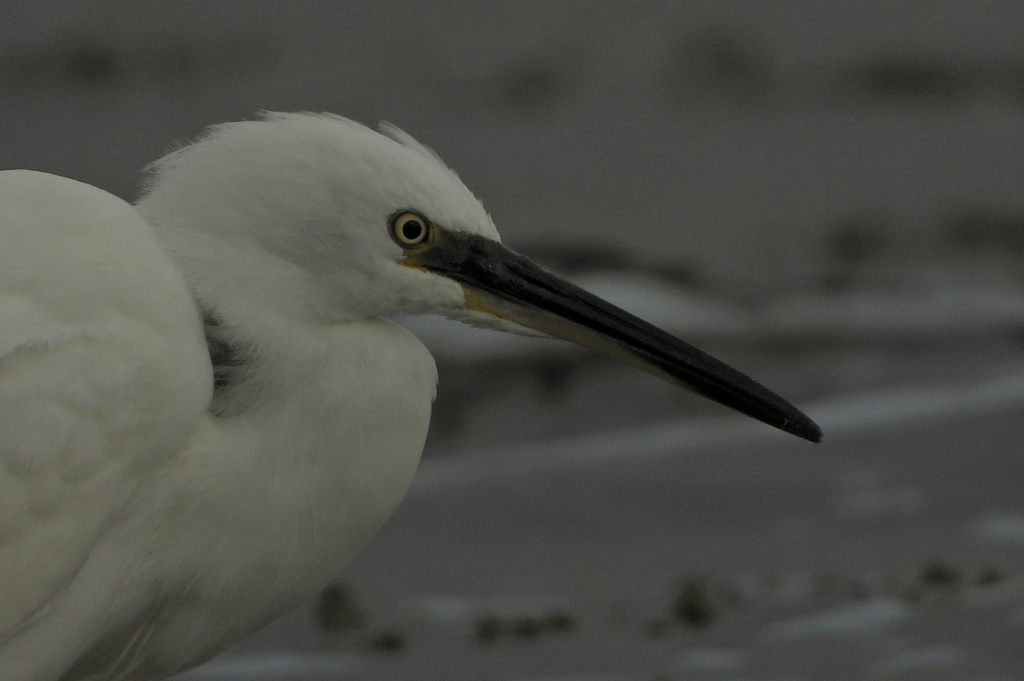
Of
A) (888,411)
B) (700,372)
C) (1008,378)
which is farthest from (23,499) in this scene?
(1008,378)

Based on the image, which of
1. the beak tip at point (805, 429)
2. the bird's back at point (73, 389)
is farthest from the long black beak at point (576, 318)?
the bird's back at point (73, 389)

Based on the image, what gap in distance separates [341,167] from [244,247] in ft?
0.42

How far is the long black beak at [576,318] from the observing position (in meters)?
1.31

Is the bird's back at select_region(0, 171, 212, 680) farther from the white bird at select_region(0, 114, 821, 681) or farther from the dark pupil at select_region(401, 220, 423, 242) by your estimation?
the dark pupil at select_region(401, 220, 423, 242)

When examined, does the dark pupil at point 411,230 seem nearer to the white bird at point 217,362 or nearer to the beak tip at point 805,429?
the white bird at point 217,362

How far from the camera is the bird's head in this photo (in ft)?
4.11

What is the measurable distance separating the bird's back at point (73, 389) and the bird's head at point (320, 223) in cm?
5

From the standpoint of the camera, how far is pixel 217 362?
4.36 ft

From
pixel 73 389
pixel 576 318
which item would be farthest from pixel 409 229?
pixel 73 389

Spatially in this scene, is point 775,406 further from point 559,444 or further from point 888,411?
point 888,411

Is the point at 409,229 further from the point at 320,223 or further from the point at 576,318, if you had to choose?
the point at 576,318

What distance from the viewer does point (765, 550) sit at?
339 cm

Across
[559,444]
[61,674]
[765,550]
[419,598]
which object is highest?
[559,444]

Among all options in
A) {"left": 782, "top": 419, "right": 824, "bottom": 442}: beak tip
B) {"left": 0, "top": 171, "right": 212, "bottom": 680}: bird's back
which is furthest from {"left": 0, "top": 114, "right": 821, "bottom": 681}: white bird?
{"left": 782, "top": 419, "right": 824, "bottom": 442}: beak tip
